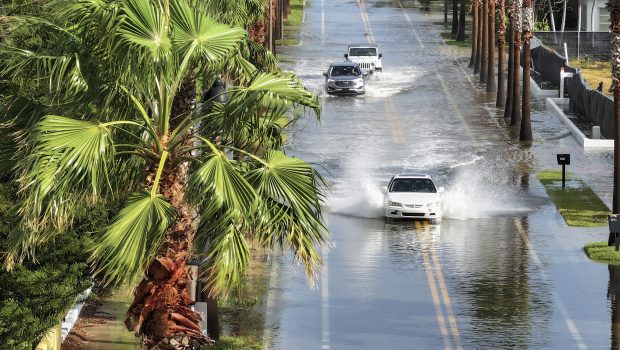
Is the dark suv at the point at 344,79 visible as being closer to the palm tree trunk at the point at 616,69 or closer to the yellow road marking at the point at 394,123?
the yellow road marking at the point at 394,123

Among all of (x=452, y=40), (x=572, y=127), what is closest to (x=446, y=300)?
(x=572, y=127)

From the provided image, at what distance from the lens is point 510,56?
207 ft

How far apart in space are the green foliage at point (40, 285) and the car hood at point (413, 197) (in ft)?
59.5

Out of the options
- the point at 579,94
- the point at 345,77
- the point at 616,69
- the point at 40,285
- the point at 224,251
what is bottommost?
the point at 579,94

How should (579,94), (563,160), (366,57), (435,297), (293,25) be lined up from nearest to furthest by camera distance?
(435,297) → (563,160) → (579,94) → (366,57) → (293,25)

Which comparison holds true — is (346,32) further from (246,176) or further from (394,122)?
(246,176)

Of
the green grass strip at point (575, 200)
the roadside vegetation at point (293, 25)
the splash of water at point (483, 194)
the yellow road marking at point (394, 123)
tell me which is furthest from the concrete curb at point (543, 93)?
the roadside vegetation at point (293, 25)

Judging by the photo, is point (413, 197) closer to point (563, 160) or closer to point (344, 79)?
point (563, 160)

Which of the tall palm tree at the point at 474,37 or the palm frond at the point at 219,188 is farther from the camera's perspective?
the tall palm tree at the point at 474,37

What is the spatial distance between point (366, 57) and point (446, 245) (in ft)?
125

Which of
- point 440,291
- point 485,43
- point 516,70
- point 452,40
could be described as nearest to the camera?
point 440,291

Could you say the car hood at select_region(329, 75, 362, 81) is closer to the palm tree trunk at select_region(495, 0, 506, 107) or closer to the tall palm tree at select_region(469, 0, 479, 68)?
the palm tree trunk at select_region(495, 0, 506, 107)

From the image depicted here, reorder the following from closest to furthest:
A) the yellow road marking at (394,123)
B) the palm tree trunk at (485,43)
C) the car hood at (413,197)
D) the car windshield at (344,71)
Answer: the car hood at (413,197) < the yellow road marking at (394,123) < the car windshield at (344,71) < the palm tree trunk at (485,43)

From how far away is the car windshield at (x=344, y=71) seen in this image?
6850 cm
